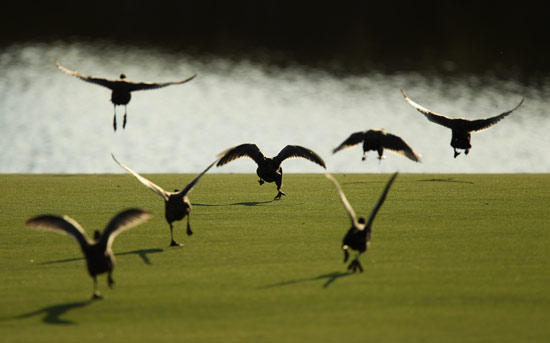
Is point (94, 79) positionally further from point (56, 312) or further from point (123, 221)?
point (56, 312)

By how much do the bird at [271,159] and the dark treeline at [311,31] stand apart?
41395 mm

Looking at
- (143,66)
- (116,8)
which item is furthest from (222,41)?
(116,8)

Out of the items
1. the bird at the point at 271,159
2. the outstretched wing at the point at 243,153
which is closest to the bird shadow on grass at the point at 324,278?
the bird at the point at 271,159

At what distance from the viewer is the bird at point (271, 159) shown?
19.1 metres

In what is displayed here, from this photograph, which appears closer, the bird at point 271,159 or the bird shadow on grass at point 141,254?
the bird shadow on grass at point 141,254

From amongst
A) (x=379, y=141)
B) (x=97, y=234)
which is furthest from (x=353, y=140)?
(x=97, y=234)

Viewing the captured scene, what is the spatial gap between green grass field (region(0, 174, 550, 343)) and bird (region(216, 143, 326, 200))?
0.59 metres

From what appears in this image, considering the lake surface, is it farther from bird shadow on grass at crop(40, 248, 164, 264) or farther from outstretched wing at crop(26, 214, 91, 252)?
outstretched wing at crop(26, 214, 91, 252)

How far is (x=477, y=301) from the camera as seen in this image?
11039 mm

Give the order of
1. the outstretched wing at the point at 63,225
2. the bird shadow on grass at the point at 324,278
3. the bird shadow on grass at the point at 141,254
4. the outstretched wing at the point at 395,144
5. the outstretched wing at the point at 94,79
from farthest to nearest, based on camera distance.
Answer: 1. the outstretched wing at the point at 395,144
2. the outstretched wing at the point at 94,79
3. the bird shadow on grass at the point at 141,254
4. the bird shadow on grass at the point at 324,278
5. the outstretched wing at the point at 63,225

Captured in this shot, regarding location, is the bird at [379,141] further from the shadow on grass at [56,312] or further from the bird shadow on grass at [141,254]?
the shadow on grass at [56,312]

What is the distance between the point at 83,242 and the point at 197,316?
6.00 feet

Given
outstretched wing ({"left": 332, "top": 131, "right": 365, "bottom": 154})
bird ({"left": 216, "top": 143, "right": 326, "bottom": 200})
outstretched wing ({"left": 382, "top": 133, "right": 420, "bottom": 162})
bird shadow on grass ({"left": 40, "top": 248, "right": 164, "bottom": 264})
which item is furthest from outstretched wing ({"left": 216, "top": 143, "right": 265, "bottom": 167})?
bird shadow on grass ({"left": 40, "top": 248, "right": 164, "bottom": 264})

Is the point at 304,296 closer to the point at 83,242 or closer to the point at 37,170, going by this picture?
the point at 83,242
